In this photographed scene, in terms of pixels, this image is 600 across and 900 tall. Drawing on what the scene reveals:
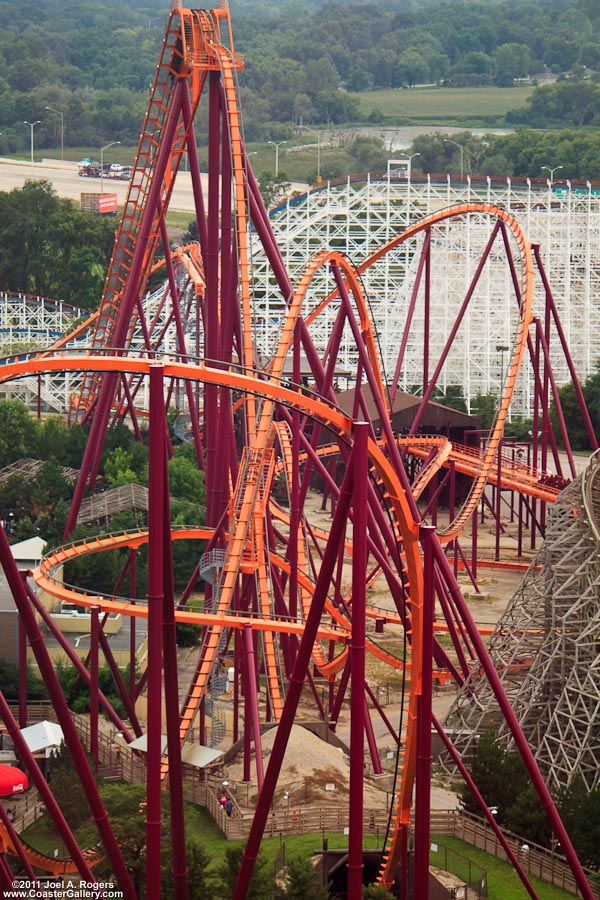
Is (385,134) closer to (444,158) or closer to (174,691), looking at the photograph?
(444,158)

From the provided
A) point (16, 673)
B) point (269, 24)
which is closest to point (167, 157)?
point (16, 673)

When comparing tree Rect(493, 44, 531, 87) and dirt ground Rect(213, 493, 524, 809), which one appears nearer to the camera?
dirt ground Rect(213, 493, 524, 809)

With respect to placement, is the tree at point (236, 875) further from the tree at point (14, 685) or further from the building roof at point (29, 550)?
the building roof at point (29, 550)

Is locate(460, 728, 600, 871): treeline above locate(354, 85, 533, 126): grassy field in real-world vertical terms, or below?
below

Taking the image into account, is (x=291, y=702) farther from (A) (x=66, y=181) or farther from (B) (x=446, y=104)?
(B) (x=446, y=104)

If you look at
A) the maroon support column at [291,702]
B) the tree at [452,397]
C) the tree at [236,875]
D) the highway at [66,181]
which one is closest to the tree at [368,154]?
the highway at [66,181]

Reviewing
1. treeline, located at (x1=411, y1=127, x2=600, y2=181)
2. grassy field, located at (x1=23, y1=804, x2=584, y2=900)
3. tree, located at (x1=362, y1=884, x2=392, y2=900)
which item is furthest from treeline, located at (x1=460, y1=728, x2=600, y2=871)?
treeline, located at (x1=411, y1=127, x2=600, y2=181)

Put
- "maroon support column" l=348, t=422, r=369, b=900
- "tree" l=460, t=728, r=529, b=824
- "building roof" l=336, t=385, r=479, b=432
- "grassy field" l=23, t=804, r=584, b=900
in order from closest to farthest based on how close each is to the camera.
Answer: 1. "maroon support column" l=348, t=422, r=369, b=900
2. "grassy field" l=23, t=804, r=584, b=900
3. "tree" l=460, t=728, r=529, b=824
4. "building roof" l=336, t=385, r=479, b=432

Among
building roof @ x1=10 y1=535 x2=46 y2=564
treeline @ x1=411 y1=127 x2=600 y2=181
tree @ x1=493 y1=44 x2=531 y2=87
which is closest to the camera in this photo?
building roof @ x1=10 y1=535 x2=46 y2=564

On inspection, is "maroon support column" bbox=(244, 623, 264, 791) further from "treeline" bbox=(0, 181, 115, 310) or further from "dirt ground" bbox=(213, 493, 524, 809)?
"treeline" bbox=(0, 181, 115, 310)
